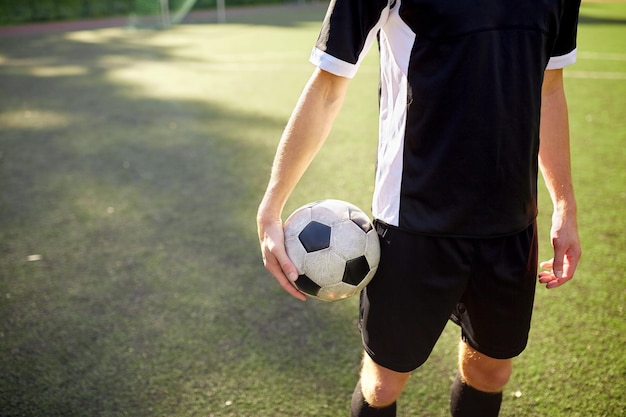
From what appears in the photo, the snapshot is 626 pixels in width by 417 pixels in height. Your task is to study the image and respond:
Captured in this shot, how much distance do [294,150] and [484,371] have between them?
927mm

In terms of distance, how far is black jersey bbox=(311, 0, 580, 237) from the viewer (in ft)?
4.00

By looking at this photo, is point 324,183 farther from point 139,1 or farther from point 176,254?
point 139,1

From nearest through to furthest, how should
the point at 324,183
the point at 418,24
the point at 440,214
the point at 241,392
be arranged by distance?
the point at 418,24 → the point at 440,214 → the point at 241,392 → the point at 324,183

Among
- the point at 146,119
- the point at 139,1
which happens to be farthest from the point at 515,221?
the point at 139,1

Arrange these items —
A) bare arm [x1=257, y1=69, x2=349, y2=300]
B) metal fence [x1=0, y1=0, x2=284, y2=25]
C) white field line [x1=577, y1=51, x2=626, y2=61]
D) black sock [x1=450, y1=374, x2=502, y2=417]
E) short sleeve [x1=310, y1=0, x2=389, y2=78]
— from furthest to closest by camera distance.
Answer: metal fence [x1=0, y1=0, x2=284, y2=25], white field line [x1=577, y1=51, x2=626, y2=61], black sock [x1=450, y1=374, x2=502, y2=417], bare arm [x1=257, y1=69, x2=349, y2=300], short sleeve [x1=310, y1=0, x2=389, y2=78]

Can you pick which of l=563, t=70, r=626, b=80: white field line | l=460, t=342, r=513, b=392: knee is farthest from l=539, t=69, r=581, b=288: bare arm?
l=563, t=70, r=626, b=80: white field line

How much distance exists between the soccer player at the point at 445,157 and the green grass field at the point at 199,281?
2.59ft

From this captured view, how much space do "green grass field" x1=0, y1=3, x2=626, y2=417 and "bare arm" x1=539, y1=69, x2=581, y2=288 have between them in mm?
796

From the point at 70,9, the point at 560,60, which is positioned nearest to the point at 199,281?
the point at 560,60

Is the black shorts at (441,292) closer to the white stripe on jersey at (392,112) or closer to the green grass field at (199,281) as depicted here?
the white stripe on jersey at (392,112)

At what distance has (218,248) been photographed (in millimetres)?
3258

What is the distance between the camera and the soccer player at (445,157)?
123 cm

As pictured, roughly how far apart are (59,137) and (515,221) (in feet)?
17.3

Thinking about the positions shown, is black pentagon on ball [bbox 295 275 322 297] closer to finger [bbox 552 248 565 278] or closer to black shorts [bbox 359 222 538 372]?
black shorts [bbox 359 222 538 372]
